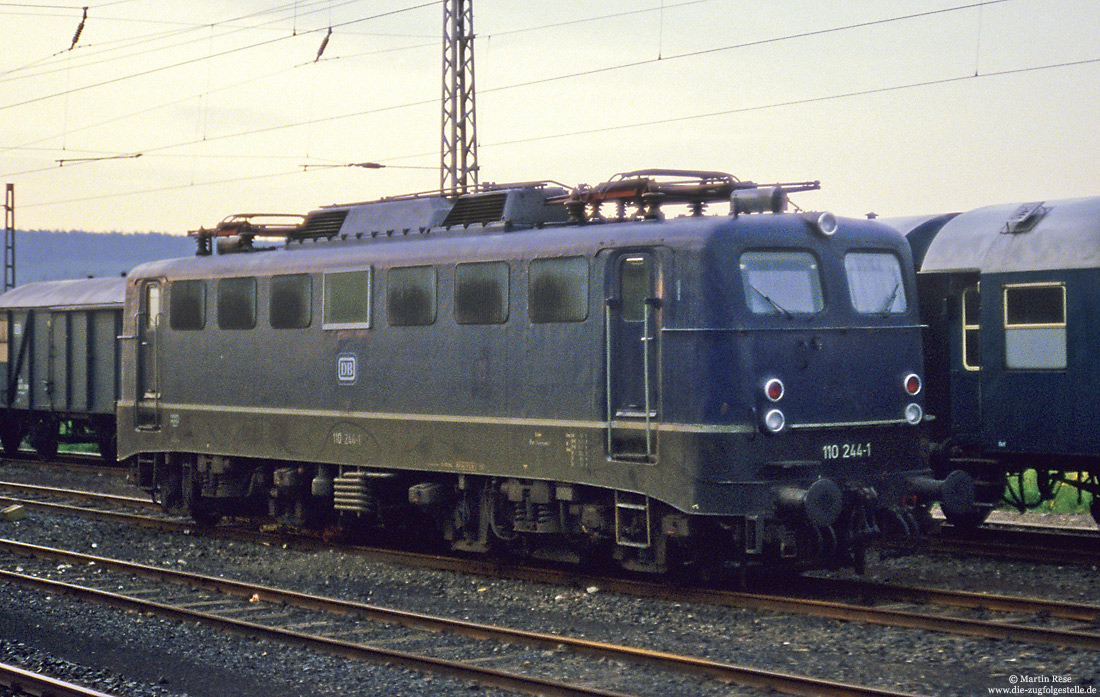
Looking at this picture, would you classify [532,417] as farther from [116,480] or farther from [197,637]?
[116,480]

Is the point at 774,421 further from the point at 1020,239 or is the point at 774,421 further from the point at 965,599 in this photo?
the point at 1020,239

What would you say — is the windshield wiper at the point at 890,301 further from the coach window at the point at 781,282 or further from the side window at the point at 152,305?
the side window at the point at 152,305

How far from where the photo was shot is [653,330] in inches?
458

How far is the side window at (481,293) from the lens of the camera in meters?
13.0

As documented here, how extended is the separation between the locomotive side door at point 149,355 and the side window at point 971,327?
9632mm

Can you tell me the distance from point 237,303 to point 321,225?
52.6 inches

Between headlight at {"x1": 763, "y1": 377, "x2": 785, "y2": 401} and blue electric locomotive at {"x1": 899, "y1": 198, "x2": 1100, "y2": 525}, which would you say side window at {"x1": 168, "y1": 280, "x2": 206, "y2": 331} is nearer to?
headlight at {"x1": 763, "y1": 377, "x2": 785, "y2": 401}

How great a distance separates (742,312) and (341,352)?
496cm

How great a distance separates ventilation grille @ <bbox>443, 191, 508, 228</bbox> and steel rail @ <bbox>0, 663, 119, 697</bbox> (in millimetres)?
6207

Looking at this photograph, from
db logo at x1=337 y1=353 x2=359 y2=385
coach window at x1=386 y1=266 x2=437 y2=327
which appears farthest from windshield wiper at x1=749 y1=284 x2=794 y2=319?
db logo at x1=337 y1=353 x2=359 y2=385

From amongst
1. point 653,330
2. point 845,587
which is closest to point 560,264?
point 653,330

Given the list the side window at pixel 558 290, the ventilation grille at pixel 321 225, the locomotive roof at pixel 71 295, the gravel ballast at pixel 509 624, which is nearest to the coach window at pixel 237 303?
the ventilation grille at pixel 321 225

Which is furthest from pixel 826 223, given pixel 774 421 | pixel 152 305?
pixel 152 305

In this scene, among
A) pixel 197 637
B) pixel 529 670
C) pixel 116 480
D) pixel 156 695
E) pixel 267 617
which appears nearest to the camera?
pixel 156 695
